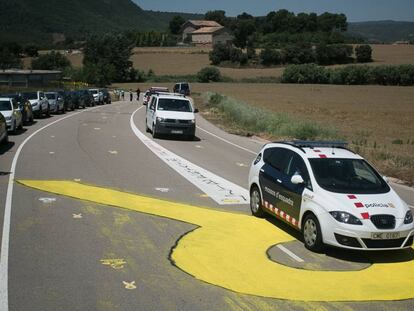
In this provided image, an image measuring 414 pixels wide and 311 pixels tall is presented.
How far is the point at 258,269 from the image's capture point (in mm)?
7961

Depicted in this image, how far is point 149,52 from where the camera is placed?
547ft

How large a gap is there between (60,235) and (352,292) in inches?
183

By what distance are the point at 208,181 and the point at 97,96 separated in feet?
162

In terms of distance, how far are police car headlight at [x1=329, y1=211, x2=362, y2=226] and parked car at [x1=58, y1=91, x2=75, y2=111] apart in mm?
38158

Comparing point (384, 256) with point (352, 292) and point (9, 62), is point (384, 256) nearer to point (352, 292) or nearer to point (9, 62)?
point (352, 292)

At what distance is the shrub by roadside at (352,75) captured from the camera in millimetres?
109688

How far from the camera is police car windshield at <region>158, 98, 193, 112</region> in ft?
88.5

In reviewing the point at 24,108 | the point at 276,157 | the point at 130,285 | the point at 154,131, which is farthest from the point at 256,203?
the point at 24,108

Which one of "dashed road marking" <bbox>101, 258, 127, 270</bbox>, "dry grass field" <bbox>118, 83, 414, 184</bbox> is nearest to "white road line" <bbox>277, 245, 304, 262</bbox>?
"dashed road marking" <bbox>101, 258, 127, 270</bbox>

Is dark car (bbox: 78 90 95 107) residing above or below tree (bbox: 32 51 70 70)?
below

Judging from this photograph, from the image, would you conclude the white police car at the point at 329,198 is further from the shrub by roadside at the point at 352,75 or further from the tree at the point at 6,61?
the shrub by roadside at the point at 352,75

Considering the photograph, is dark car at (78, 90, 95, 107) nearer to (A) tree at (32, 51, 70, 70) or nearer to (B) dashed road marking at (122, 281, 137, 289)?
(B) dashed road marking at (122, 281, 137, 289)

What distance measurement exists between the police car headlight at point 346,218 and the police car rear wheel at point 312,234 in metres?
0.33

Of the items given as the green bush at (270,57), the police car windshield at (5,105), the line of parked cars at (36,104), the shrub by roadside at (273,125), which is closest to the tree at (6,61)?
the line of parked cars at (36,104)
